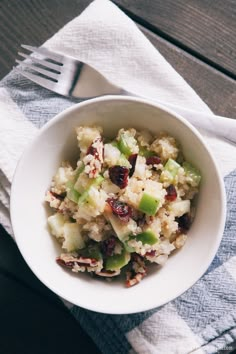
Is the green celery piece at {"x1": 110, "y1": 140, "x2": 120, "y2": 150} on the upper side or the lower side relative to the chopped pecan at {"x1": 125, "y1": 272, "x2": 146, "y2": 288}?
upper

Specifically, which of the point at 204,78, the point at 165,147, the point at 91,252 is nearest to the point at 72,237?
the point at 91,252

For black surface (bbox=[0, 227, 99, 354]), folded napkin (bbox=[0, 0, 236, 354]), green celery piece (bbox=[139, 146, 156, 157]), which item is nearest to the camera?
green celery piece (bbox=[139, 146, 156, 157])

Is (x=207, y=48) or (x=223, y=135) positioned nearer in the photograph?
(x=223, y=135)

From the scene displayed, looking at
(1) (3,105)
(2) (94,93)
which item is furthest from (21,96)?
(2) (94,93)

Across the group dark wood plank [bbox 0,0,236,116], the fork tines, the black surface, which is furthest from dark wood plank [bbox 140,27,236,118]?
the black surface

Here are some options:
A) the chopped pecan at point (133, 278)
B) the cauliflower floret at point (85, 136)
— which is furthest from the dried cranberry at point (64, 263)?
the cauliflower floret at point (85, 136)

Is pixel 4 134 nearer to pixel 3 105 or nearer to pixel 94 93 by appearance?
pixel 3 105

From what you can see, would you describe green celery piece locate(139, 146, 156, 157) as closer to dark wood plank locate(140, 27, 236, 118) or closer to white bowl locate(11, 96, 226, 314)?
white bowl locate(11, 96, 226, 314)
